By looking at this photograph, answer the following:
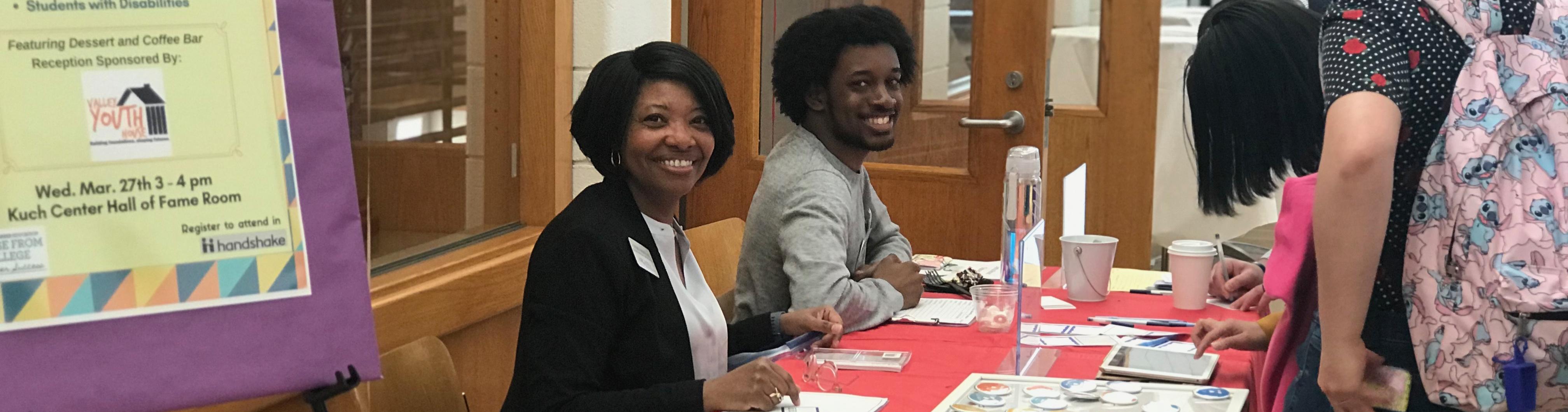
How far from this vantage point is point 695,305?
1837 mm

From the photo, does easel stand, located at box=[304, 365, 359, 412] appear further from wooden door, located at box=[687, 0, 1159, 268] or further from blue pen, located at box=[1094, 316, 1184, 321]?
wooden door, located at box=[687, 0, 1159, 268]

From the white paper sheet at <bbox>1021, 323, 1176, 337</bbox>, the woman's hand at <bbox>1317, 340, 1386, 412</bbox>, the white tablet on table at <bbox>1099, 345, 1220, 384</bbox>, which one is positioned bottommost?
the white paper sheet at <bbox>1021, 323, 1176, 337</bbox>

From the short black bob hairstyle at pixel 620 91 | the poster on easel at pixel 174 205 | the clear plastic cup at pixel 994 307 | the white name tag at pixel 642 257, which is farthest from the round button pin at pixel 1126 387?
the poster on easel at pixel 174 205

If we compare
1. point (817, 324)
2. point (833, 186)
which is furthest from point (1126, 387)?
A: point (833, 186)

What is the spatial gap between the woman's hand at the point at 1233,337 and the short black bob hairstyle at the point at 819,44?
106 centimetres

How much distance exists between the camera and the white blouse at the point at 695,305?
1.81m

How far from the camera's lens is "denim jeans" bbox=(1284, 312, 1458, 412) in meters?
1.40

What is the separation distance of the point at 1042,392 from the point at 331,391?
83 cm

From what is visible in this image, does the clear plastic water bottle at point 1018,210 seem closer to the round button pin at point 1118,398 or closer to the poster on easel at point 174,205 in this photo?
the round button pin at point 1118,398

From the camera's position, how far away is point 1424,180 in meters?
1.34

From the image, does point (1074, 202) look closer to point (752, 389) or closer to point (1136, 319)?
point (1136, 319)

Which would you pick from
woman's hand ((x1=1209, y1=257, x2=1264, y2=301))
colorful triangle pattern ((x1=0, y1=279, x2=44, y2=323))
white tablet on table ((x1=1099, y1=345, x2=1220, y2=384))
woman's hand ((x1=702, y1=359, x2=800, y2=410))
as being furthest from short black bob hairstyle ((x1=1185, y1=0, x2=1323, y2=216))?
colorful triangle pattern ((x1=0, y1=279, x2=44, y2=323))

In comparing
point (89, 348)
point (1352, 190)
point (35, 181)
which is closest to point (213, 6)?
point (35, 181)

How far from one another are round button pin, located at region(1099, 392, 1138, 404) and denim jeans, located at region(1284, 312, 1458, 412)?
0.63ft
